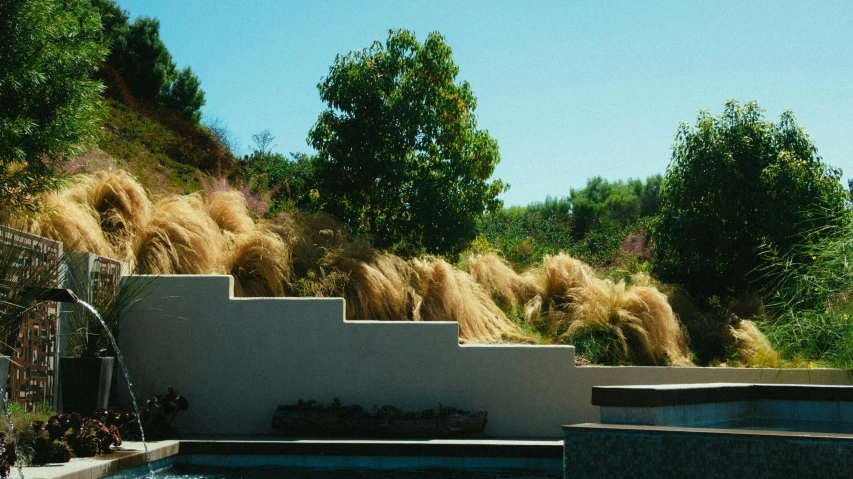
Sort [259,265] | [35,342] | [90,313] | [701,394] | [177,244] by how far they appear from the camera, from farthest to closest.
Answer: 1. [259,265]
2. [177,244]
3. [90,313]
4. [35,342]
5. [701,394]

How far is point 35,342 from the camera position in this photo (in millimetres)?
6770

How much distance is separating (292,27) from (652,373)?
5.79 m

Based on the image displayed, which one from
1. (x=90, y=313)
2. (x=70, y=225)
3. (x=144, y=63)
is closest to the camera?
(x=90, y=313)

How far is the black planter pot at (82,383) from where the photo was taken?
277 inches

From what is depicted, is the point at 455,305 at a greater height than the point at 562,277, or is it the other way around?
the point at 562,277

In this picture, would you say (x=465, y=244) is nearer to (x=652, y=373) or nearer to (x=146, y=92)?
(x=652, y=373)

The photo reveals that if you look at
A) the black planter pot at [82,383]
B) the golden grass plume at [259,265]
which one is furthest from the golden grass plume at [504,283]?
the black planter pot at [82,383]

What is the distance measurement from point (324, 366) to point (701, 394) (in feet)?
13.0

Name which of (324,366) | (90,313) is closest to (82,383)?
(90,313)

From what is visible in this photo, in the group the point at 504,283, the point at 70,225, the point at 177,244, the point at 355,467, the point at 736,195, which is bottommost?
the point at 355,467

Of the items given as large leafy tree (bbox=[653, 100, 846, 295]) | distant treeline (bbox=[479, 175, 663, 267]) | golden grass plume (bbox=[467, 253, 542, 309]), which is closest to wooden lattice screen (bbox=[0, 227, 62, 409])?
golden grass plume (bbox=[467, 253, 542, 309])

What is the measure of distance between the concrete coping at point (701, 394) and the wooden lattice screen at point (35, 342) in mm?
4476

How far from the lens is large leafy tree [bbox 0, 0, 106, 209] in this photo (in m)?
6.62

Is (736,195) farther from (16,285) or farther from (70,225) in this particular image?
(16,285)
